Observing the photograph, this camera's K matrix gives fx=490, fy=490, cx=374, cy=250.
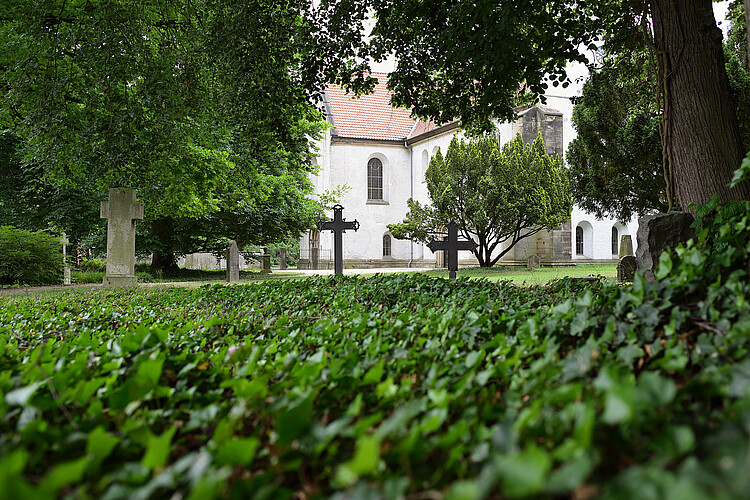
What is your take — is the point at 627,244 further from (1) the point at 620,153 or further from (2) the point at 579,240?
(2) the point at 579,240

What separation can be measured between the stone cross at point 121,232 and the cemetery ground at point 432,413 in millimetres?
9171

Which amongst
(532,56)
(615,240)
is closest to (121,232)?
(532,56)

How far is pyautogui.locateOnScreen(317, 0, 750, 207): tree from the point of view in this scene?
16.1ft

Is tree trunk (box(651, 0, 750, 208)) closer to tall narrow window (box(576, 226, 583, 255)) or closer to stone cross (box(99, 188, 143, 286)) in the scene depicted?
stone cross (box(99, 188, 143, 286))

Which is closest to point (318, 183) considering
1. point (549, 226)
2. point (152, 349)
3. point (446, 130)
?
point (446, 130)

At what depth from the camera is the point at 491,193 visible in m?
19.1

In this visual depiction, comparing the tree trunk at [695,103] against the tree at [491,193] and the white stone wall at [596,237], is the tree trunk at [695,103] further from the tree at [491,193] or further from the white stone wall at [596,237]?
the white stone wall at [596,237]

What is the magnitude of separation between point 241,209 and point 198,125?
274 inches

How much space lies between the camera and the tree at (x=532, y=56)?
4.91 metres

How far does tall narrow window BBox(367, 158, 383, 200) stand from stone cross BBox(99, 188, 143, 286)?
20.9m

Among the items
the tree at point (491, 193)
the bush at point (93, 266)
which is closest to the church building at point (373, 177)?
the tree at point (491, 193)

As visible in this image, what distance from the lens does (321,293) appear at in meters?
6.23

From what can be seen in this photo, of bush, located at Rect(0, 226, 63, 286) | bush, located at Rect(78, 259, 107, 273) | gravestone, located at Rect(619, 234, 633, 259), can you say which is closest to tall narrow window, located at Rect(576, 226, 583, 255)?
gravestone, located at Rect(619, 234, 633, 259)

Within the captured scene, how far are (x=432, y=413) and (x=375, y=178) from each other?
30642 millimetres
